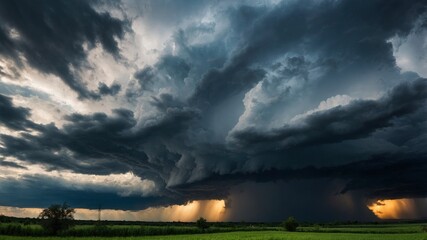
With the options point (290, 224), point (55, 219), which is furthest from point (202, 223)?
point (55, 219)

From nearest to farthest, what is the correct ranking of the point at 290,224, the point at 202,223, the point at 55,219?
1. the point at 55,219
2. the point at 290,224
3. the point at 202,223

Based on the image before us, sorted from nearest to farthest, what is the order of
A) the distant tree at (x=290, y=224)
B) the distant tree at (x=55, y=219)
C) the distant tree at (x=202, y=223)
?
the distant tree at (x=55, y=219) < the distant tree at (x=290, y=224) < the distant tree at (x=202, y=223)

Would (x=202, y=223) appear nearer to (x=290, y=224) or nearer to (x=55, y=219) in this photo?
(x=290, y=224)

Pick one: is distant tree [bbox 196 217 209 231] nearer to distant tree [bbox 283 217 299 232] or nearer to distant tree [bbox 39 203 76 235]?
distant tree [bbox 283 217 299 232]

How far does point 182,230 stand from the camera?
12312 cm

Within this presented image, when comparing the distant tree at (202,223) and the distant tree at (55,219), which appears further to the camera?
the distant tree at (202,223)

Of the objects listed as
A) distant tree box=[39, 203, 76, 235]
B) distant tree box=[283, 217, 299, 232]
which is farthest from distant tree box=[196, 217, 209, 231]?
distant tree box=[39, 203, 76, 235]

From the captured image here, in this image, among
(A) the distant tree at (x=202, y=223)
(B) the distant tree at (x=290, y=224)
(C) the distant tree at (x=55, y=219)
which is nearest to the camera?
(C) the distant tree at (x=55, y=219)

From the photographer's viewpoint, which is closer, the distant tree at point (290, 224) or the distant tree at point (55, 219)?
the distant tree at point (55, 219)

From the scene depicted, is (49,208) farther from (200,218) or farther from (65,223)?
(200,218)

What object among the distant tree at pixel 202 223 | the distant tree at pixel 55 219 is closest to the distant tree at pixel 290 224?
the distant tree at pixel 202 223

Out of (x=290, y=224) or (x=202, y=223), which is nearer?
(x=290, y=224)

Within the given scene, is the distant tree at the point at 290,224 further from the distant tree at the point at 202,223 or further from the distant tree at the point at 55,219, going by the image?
the distant tree at the point at 55,219

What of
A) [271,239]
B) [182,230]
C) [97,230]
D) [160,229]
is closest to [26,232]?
[97,230]
